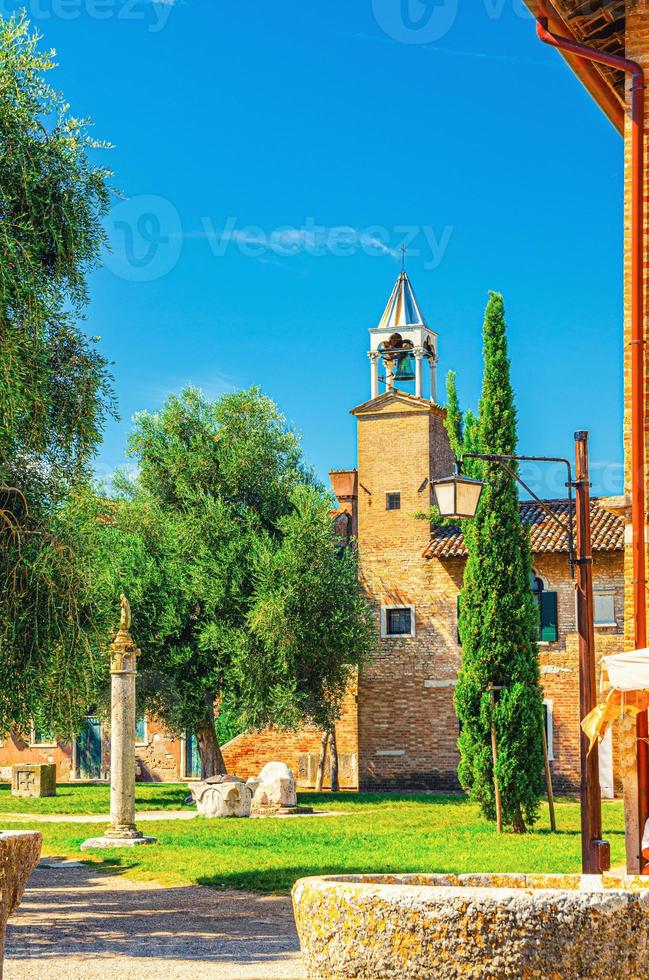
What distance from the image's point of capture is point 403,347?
1428 inches

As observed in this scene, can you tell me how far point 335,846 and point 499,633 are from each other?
731 centimetres

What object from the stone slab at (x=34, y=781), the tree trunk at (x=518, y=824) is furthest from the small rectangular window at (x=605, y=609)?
the stone slab at (x=34, y=781)

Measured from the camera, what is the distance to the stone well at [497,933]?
4.12 m

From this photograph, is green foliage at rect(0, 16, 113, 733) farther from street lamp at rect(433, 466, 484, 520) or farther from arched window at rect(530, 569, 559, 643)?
arched window at rect(530, 569, 559, 643)

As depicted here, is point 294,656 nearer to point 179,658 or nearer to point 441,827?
point 179,658

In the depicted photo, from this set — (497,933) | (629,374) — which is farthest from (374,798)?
(497,933)

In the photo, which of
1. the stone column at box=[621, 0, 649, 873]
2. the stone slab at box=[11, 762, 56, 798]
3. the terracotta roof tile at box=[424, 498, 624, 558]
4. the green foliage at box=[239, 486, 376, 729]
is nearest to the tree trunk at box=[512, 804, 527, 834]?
the green foliage at box=[239, 486, 376, 729]

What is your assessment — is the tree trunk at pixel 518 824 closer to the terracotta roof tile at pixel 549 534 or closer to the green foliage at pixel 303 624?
the green foliage at pixel 303 624

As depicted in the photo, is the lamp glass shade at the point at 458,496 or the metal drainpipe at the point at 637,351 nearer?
the metal drainpipe at the point at 637,351

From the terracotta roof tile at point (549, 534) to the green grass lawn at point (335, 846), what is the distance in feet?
25.5

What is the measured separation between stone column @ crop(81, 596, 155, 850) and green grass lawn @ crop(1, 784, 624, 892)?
561mm

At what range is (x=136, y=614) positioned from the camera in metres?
30.3

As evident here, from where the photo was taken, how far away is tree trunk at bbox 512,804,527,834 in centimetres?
2252

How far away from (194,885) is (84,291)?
7.70m
